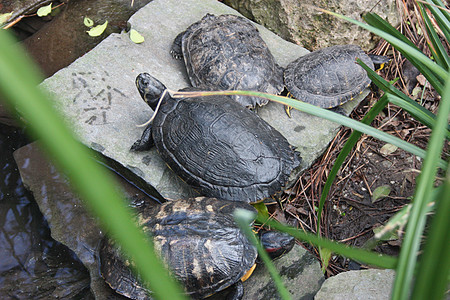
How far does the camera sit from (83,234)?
2514 millimetres

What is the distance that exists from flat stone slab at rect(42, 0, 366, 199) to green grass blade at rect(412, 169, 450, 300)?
2.10 metres

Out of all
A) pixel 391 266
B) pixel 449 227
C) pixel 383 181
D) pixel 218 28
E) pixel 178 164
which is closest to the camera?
pixel 449 227

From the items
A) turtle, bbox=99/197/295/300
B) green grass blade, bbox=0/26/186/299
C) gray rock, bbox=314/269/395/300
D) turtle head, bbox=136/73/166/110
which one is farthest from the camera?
turtle head, bbox=136/73/166/110

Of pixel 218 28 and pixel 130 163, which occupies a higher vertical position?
pixel 218 28

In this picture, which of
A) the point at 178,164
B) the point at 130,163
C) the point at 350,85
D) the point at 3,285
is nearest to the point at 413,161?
the point at 350,85

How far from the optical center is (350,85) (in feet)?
10.5

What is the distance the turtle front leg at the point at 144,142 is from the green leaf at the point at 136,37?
1.02m

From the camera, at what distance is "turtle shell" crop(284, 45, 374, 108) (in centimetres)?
316

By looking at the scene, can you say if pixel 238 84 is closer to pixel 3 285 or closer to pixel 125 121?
pixel 125 121

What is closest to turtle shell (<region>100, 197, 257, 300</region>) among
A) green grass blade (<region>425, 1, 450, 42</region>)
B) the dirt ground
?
the dirt ground

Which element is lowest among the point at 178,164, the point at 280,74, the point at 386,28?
the point at 178,164

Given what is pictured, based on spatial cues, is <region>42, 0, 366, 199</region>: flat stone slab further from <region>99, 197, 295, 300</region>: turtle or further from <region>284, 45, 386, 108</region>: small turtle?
<region>99, 197, 295, 300</region>: turtle

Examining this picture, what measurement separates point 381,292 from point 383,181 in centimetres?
107

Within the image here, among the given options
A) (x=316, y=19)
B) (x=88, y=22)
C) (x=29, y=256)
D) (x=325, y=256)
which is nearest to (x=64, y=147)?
(x=325, y=256)
